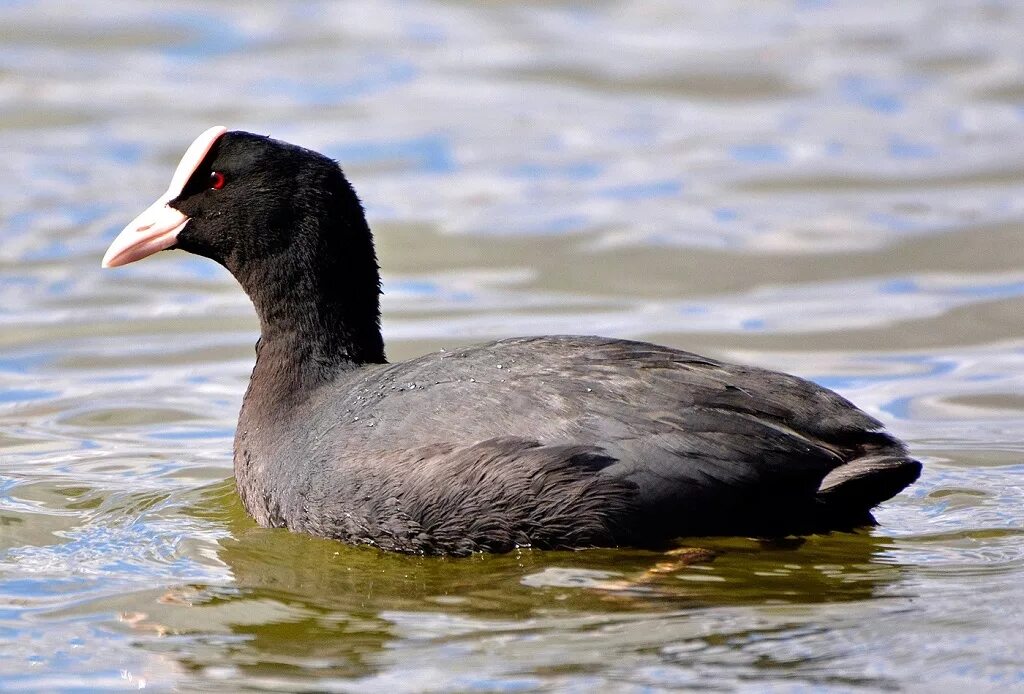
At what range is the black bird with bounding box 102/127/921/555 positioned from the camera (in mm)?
4965

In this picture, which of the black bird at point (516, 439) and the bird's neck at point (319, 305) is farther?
the bird's neck at point (319, 305)

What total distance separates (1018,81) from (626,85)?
2.98 m

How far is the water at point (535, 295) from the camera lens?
466 centimetres

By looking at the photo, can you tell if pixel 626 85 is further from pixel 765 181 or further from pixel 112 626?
pixel 112 626

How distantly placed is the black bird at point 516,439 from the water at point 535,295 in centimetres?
18

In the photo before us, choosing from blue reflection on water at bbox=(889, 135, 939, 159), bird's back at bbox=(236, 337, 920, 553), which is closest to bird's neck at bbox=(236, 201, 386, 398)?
bird's back at bbox=(236, 337, 920, 553)

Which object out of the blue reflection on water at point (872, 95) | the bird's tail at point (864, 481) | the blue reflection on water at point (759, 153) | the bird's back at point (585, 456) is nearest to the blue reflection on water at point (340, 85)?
the blue reflection on water at point (759, 153)

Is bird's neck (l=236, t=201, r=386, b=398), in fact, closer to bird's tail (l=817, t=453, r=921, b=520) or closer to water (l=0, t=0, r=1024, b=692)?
water (l=0, t=0, r=1024, b=692)

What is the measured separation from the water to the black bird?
176mm

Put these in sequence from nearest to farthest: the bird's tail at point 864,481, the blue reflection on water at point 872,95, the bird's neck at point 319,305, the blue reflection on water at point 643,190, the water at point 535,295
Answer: the water at point 535,295 < the bird's tail at point 864,481 < the bird's neck at point 319,305 < the blue reflection on water at point 643,190 < the blue reflection on water at point 872,95

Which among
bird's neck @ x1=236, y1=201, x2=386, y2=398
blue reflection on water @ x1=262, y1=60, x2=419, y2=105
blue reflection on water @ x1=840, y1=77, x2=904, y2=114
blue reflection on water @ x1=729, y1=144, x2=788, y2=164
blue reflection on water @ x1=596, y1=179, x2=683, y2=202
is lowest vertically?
bird's neck @ x1=236, y1=201, x2=386, y2=398

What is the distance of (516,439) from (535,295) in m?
4.13

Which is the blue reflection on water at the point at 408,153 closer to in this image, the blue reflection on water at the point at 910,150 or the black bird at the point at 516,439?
the blue reflection on water at the point at 910,150

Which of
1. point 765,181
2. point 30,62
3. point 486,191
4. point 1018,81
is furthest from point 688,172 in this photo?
point 30,62
